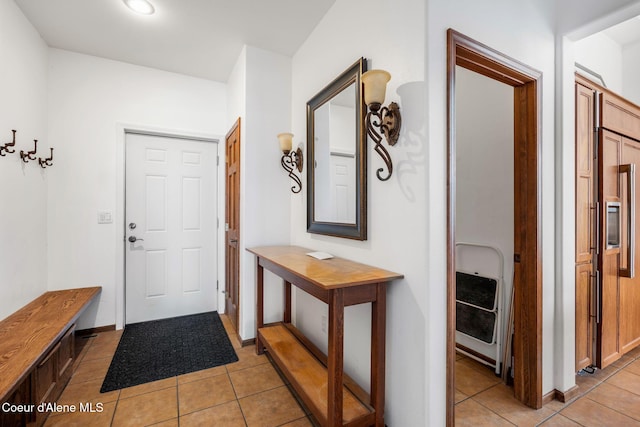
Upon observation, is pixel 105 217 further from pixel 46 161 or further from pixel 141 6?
pixel 141 6

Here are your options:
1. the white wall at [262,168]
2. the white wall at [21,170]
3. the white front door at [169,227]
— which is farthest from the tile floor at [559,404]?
the white wall at [21,170]

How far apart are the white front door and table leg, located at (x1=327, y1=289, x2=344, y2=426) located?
2.46 metres

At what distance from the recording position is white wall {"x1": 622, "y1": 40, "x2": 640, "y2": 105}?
9.23ft

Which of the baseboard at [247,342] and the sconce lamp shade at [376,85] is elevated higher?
the sconce lamp shade at [376,85]

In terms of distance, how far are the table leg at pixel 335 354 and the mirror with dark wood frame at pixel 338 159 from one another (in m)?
0.52

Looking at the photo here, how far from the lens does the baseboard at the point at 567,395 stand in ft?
6.06

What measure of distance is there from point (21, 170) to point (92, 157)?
691 mm

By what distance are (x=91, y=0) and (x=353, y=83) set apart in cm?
201

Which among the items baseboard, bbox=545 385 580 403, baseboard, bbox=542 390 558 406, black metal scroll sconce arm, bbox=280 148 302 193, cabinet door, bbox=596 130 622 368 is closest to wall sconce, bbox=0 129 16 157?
black metal scroll sconce arm, bbox=280 148 302 193

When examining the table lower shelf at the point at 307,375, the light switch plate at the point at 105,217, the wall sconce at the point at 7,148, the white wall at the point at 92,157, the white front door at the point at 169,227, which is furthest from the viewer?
the white front door at the point at 169,227

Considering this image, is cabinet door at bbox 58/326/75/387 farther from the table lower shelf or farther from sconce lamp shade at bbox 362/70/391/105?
sconce lamp shade at bbox 362/70/391/105

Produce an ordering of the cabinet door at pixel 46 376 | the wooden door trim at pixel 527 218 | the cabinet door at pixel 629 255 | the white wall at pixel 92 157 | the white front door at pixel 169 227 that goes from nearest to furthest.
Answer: the cabinet door at pixel 46 376
the wooden door trim at pixel 527 218
the cabinet door at pixel 629 255
the white wall at pixel 92 157
the white front door at pixel 169 227

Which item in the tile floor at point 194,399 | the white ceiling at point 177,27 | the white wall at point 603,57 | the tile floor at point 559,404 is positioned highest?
the white ceiling at point 177,27

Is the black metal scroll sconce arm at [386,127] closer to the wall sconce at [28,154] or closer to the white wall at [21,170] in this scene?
the white wall at [21,170]
